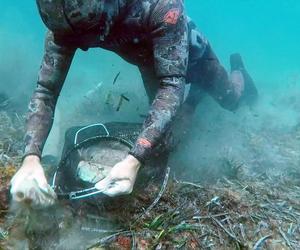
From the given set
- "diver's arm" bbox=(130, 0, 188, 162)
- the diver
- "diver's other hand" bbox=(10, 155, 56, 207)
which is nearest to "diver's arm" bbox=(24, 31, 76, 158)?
the diver

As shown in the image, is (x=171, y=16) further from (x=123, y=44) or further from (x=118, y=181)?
(x=118, y=181)

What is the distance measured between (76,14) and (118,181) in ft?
3.73

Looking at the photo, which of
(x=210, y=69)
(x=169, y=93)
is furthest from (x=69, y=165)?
(x=210, y=69)

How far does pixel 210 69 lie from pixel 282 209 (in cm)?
220

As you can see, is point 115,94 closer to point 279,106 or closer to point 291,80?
point 279,106

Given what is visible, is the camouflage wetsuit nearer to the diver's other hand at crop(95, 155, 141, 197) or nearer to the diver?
the diver

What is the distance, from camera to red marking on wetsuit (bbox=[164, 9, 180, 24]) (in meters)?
2.90

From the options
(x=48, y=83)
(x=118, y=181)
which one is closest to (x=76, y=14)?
(x=48, y=83)

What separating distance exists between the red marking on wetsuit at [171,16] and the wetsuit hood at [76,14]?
525 millimetres

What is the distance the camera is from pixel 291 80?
46.8 ft

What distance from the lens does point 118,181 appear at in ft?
7.69

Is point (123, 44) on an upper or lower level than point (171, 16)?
lower

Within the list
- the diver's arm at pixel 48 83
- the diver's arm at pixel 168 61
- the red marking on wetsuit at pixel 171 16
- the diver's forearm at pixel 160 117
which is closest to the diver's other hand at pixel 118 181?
the diver's forearm at pixel 160 117

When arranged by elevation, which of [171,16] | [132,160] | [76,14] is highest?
[171,16]
